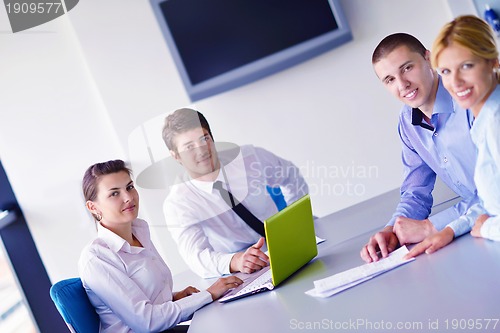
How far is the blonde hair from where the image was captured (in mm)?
1639

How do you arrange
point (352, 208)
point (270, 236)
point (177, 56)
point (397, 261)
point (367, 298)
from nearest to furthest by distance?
1. point (367, 298)
2. point (397, 261)
3. point (270, 236)
4. point (352, 208)
5. point (177, 56)

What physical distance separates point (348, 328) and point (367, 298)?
154 mm

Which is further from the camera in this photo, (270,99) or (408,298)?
(270,99)

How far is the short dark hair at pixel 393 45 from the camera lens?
2201mm

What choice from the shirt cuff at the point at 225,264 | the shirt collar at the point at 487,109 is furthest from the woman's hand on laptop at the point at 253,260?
the shirt collar at the point at 487,109

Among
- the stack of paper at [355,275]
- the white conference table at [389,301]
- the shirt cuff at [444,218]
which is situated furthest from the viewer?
the shirt cuff at [444,218]

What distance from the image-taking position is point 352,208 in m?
2.72

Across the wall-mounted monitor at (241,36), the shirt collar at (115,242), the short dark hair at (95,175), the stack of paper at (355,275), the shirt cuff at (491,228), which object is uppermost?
the wall-mounted monitor at (241,36)

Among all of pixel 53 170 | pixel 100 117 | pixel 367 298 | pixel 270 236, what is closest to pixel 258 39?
pixel 100 117

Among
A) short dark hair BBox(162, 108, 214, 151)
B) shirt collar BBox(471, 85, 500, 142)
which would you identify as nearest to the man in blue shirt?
shirt collar BBox(471, 85, 500, 142)

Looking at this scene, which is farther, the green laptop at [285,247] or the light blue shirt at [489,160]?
the green laptop at [285,247]

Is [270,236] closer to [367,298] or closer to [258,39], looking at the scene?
[367,298]

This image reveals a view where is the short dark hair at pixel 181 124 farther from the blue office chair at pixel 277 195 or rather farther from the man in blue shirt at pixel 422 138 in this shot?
the man in blue shirt at pixel 422 138

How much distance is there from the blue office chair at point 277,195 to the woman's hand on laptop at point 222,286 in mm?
965
